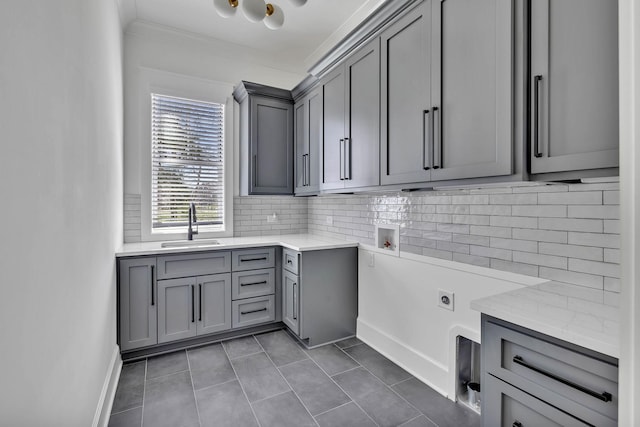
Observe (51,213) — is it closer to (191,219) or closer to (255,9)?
(255,9)

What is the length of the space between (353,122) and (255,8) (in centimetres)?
101

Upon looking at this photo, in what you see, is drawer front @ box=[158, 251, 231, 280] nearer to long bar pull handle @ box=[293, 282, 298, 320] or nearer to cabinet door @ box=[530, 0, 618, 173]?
long bar pull handle @ box=[293, 282, 298, 320]

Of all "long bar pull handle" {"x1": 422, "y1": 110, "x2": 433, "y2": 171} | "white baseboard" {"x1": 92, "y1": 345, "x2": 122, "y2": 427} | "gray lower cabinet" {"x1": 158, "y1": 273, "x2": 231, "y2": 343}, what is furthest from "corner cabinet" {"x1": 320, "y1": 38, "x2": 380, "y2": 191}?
"white baseboard" {"x1": 92, "y1": 345, "x2": 122, "y2": 427}

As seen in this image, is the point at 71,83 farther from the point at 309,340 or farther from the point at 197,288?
the point at 309,340

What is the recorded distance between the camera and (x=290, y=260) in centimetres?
307

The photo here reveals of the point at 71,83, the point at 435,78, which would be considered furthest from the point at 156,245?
the point at 435,78

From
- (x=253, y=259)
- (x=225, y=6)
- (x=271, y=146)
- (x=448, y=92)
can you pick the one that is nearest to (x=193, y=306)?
(x=253, y=259)

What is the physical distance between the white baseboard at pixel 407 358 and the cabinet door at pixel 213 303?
4.20 ft

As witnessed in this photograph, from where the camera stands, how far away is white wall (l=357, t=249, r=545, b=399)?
1.99 metres

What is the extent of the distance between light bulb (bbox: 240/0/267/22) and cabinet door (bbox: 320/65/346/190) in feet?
2.61

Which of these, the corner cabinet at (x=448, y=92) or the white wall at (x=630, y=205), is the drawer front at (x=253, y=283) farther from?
the white wall at (x=630, y=205)

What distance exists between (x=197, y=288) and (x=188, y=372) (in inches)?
27.3

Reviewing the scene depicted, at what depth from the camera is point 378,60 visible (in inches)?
86.4

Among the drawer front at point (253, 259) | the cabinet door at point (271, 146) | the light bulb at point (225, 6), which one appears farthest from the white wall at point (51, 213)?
the cabinet door at point (271, 146)
